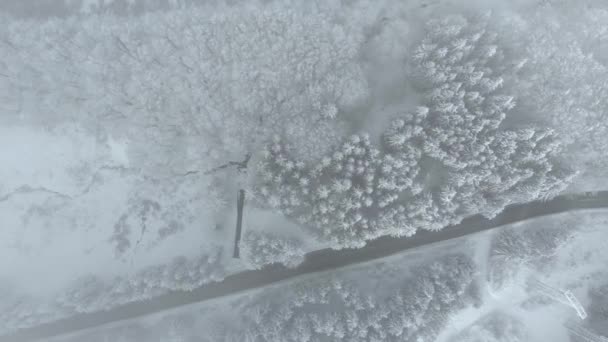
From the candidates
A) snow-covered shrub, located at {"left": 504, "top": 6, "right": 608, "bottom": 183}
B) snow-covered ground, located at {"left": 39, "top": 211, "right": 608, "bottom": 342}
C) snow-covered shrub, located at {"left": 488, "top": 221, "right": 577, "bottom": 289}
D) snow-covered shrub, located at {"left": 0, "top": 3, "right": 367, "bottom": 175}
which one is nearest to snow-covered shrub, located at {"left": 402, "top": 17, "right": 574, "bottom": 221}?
Result: snow-covered shrub, located at {"left": 504, "top": 6, "right": 608, "bottom": 183}

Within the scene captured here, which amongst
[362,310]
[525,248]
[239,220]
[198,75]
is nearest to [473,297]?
[525,248]

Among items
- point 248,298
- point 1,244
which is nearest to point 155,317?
point 248,298

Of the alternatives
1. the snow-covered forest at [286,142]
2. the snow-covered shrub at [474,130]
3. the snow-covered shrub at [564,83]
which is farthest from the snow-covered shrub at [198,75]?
the snow-covered shrub at [564,83]

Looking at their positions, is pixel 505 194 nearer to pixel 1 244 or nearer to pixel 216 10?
pixel 216 10

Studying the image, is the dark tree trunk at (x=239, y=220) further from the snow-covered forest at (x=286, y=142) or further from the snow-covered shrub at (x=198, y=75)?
the snow-covered shrub at (x=198, y=75)

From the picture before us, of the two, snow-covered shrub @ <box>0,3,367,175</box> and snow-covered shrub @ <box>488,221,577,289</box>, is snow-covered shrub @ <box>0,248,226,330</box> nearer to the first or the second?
snow-covered shrub @ <box>0,3,367,175</box>

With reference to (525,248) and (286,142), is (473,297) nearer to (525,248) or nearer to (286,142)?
(525,248)
